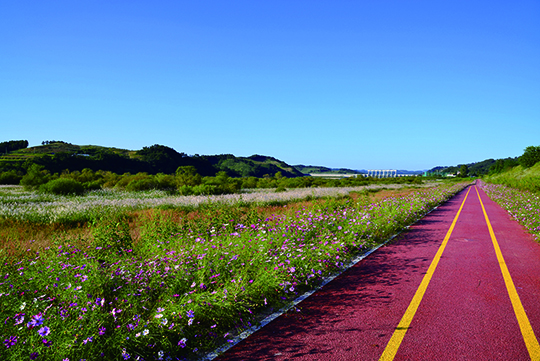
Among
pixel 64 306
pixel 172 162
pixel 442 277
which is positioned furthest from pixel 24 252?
pixel 172 162

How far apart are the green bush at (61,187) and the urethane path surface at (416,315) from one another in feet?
87.5

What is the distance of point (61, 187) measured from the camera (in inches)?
995

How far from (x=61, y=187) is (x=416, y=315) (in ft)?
95.5

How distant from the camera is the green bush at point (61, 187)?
80.7 feet

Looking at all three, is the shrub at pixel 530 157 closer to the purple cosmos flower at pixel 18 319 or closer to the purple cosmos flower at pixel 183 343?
the purple cosmos flower at pixel 183 343

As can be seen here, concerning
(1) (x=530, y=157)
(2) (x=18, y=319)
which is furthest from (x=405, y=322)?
(1) (x=530, y=157)

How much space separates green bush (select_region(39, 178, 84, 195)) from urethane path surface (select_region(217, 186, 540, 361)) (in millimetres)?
26662

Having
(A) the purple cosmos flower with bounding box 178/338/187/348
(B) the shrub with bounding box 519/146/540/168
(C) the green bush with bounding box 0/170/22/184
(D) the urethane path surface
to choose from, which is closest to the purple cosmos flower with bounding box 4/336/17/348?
(A) the purple cosmos flower with bounding box 178/338/187/348

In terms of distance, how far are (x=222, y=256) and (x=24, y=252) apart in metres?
4.30

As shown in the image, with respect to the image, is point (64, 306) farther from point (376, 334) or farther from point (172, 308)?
point (376, 334)

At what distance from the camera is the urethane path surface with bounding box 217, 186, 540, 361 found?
335 centimetres

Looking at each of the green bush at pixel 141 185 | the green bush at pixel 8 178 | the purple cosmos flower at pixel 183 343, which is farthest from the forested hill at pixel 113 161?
the purple cosmos flower at pixel 183 343

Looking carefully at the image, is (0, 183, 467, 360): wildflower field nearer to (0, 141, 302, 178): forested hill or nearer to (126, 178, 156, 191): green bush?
(126, 178, 156, 191): green bush

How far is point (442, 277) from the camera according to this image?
5902mm
